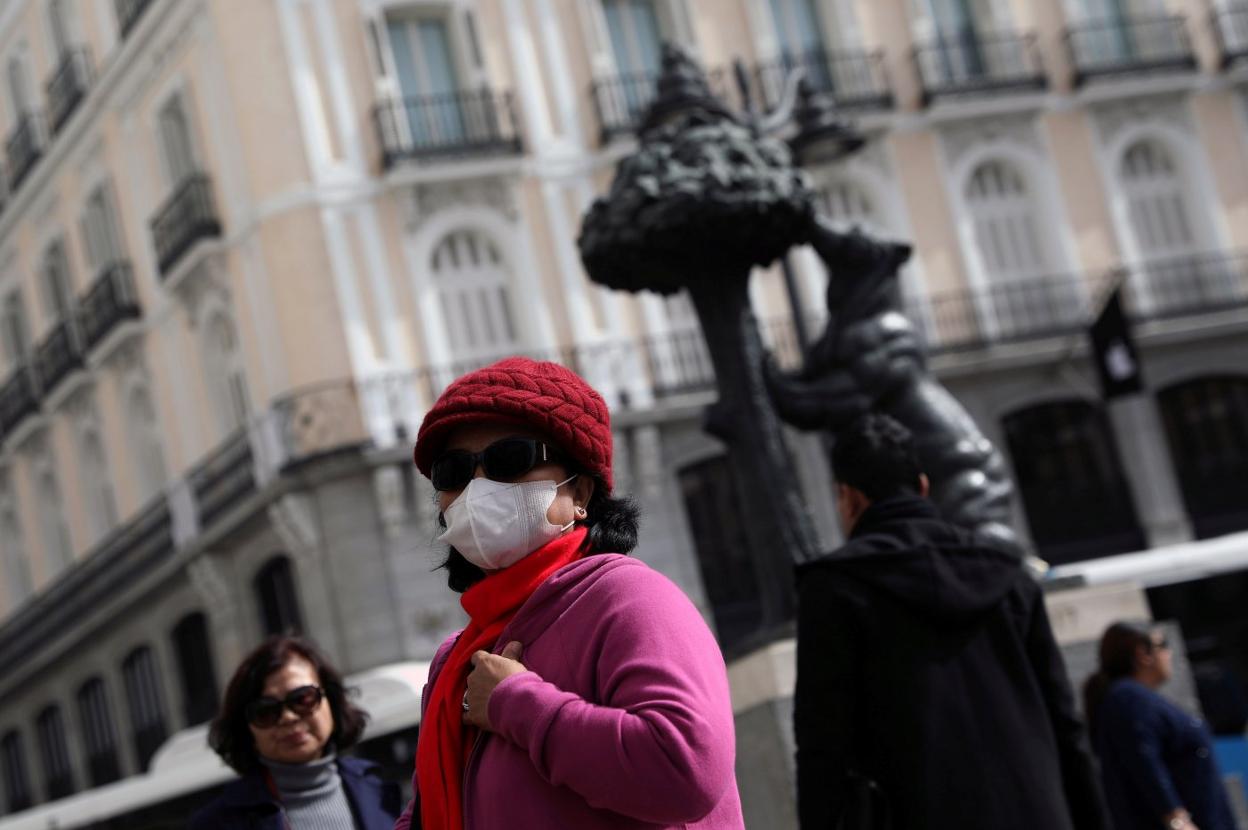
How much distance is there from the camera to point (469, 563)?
3.33 meters

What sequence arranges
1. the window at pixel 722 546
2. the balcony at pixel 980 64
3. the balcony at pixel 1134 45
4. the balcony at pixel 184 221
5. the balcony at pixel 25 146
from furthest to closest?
the balcony at pixel 25 146, the balcony at pixel 1134 45, the balcony at pixel 980 64, the balcony at pixel 184 221, the window at pixel 722 546

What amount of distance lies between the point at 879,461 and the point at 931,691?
0.63 meters

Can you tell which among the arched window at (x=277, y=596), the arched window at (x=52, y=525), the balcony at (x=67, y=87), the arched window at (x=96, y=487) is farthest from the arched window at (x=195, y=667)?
the balcony at (x=67, y=87)

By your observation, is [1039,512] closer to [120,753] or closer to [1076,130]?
[1076,130]

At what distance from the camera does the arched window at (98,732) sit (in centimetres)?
3127

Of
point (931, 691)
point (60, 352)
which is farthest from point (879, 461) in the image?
point (60, 352)

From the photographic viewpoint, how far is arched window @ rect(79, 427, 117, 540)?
3169 centimetres

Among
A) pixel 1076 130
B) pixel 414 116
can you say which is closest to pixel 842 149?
pixel 414 116

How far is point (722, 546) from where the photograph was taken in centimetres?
2586

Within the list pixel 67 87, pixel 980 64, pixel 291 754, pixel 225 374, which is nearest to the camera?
pixel 291 754

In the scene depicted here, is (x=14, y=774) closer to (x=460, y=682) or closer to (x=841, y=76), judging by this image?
(x=841, y=76)

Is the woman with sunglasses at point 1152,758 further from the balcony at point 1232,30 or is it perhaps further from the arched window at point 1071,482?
the balcony at point 1232,30

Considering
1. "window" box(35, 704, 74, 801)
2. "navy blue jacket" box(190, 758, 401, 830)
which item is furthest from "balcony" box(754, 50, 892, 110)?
"navy blue jacket" box(190, 758, 401, 830)

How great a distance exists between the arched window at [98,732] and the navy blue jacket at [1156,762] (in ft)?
86.6
